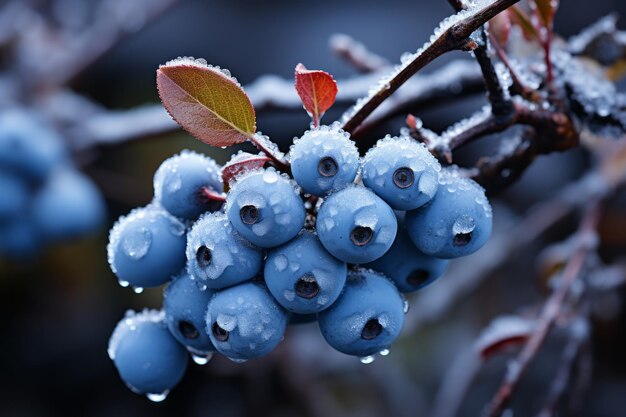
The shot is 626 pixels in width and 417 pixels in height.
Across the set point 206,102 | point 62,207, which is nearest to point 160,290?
point 62,207

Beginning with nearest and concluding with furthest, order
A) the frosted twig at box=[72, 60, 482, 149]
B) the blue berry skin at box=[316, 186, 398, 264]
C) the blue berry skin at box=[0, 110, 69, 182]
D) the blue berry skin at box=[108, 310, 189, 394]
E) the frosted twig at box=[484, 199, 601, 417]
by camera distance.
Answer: the blue berry skin at box=[316, 186, 398, 264], the blue berry skin at box=[108, 310, 189, 394], the frosted twig at box=[484, 199, 601, 417], the frosted twig at box=[72, 60, 482, 149], the blue berry skin at box=[0, 110, 69, 182]

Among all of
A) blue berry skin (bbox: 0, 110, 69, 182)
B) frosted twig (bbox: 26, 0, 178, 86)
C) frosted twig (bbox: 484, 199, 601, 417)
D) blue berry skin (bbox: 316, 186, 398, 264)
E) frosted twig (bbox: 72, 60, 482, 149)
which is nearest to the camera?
blue berry skin (bbox: 316, 186, 398, 264)

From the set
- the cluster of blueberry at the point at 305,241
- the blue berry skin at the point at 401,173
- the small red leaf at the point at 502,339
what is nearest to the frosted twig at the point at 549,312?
the small red leaf at the point at 502,339

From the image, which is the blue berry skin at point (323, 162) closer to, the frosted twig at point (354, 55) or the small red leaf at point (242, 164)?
the small red leaf at point (242, 164)

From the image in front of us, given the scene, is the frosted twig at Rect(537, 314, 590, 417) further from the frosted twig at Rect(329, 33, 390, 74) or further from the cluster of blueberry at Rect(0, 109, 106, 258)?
the cluster of blueberry at Rect(0, 109, 106, 258)

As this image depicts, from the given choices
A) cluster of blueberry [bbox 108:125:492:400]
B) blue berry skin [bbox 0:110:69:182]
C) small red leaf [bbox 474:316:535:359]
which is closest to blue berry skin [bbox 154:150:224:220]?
cluster of blueberry [bbox 108:125:492:400]

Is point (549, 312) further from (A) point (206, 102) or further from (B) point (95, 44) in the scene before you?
(B) point (95, 44)
